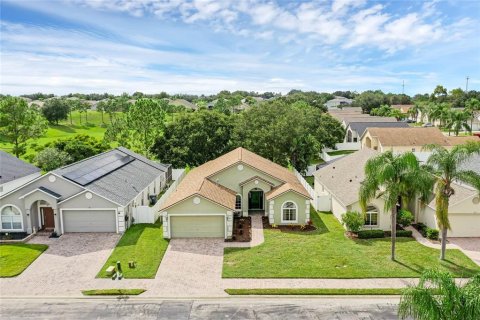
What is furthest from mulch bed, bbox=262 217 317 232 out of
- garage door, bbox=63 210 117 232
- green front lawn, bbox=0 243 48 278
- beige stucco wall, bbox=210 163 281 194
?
green front lawn, bbox=0 243 48 278

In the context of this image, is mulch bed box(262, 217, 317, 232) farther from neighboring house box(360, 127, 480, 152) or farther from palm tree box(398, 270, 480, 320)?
neighboring house box(360, 127, 480, 152)

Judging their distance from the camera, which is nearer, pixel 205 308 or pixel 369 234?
pixel 205 308

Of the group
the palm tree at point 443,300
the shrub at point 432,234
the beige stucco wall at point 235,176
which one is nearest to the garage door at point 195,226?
the beige stucco wall at point 235,176

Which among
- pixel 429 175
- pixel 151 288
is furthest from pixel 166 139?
pixel 429 175

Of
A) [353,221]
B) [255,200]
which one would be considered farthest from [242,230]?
[353,221]

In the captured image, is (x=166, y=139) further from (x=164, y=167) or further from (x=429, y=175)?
(x=429, y=175)

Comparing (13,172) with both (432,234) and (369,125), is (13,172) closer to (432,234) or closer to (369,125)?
(432,234)
